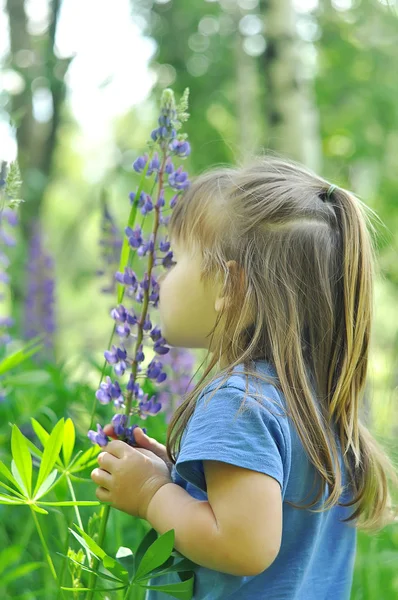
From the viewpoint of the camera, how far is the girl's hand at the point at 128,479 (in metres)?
1.29

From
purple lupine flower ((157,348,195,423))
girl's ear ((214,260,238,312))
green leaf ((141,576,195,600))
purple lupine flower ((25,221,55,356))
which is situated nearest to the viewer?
green leaf ((141,576,195,600))

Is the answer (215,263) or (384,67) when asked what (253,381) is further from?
(384,67)

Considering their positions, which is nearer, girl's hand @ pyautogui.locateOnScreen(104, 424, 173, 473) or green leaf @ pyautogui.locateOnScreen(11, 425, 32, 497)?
green leaf @ pyautogui.locateOnScreen(11, 425, 32, 497)

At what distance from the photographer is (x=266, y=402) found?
4.00 feet

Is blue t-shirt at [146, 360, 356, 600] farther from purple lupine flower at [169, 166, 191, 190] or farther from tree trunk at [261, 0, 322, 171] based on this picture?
tree trunk at [261, 0, 322, 171]

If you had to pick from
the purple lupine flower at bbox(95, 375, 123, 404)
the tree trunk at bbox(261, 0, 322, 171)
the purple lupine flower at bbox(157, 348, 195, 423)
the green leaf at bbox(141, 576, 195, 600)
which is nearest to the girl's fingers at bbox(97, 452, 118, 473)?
the purple lupine flower at bbox(95, 375, 123, 404)

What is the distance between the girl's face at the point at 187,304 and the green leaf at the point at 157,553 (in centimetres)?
40

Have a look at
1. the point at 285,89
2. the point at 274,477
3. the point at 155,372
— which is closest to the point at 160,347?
the point at 155,372

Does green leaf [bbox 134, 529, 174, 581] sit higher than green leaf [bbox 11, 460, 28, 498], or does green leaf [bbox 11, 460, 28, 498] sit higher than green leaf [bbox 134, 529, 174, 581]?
green leaf [bbox 11, 460, 28, 498]

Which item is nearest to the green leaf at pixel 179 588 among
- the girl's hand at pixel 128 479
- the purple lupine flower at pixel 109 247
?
the girl's hand at pixel 128 479

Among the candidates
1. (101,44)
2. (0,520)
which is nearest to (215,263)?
(0,520)

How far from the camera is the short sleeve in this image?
115 centimetres

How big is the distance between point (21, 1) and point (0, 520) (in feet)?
18.5

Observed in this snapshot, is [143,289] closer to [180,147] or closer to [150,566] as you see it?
[180,147]
